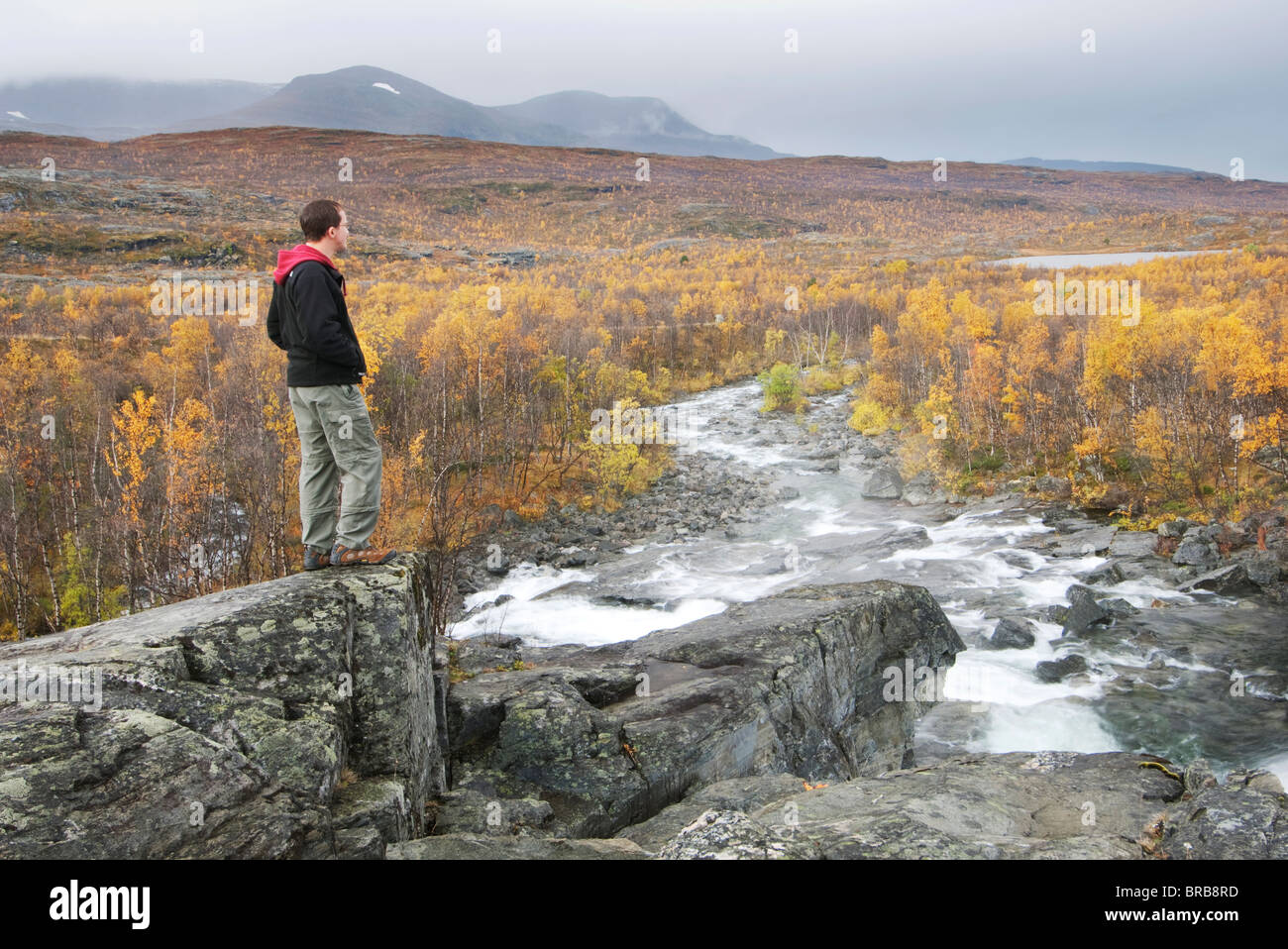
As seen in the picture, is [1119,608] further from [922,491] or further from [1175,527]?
[922,491]

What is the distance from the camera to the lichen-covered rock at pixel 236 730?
386 cm

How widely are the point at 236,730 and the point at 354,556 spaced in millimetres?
2005

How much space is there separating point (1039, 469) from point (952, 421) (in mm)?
3895

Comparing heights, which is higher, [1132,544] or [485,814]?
[485,814]

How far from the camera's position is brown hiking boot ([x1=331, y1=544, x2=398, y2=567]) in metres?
6.49

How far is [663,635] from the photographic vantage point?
1106 cm

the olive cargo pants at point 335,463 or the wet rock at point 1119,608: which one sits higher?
the olive cargo pants at point 335,463

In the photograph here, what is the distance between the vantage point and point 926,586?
1775 cm

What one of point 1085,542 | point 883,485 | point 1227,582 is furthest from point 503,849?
point 883,485

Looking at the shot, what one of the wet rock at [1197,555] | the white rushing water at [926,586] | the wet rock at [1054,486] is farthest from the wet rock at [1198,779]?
the wet rock at [1054,486]

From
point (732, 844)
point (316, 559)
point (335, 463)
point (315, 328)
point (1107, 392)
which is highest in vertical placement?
point (315, 328)

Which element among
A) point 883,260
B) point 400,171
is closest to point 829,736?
point 883,260
